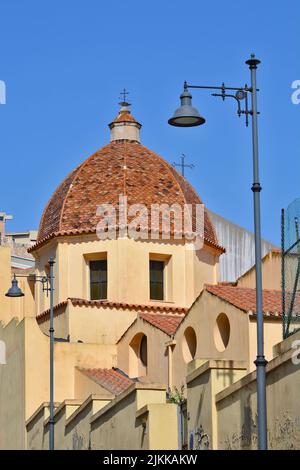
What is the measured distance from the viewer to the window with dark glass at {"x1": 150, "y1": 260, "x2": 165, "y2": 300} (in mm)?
47719

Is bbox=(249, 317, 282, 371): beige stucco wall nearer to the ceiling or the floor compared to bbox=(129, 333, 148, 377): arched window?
nearer to the floor

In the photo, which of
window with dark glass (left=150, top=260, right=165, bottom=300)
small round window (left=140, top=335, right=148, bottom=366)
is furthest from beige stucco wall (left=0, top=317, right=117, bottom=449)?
window with dark glass (left=150, top=260, right=165, bottom=300)

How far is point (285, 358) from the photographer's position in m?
23.2

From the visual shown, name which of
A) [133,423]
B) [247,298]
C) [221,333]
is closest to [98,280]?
[221,333]

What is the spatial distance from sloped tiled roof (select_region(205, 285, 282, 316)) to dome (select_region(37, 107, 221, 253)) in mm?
9624

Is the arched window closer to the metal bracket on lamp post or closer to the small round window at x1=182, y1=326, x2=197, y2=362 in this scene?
the small round window at x1=182, y1=326, x2=197, y2=362

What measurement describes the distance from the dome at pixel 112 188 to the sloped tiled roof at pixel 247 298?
9.62 metres

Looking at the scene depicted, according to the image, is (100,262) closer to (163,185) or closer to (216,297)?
(163,185)

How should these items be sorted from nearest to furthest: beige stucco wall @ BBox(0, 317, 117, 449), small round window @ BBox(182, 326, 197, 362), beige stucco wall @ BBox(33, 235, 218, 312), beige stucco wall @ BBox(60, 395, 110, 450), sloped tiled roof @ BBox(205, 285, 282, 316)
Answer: beige stucco wall @ BBox(60, 395, 110, 450) < sloped tiled roof @ BBox(205, 285, 282, 316) < small round window @ BBox(182, 326, 197, 362) < beige stucco wall @ BBox(0, 317, 117, 449) < beige stucco wall @ BBox(33, 235, 218, 312)

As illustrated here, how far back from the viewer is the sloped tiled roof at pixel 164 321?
42938mm

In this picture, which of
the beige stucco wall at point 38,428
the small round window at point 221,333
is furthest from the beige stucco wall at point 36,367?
the small round window at point 221,333

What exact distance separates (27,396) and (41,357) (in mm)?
1367

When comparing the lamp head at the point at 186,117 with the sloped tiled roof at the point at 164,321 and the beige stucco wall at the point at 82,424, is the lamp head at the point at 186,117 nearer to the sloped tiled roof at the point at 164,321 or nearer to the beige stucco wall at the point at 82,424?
the beige stucco wall at the point at 82,424

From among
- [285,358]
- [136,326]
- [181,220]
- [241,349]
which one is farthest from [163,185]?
[285,358]
